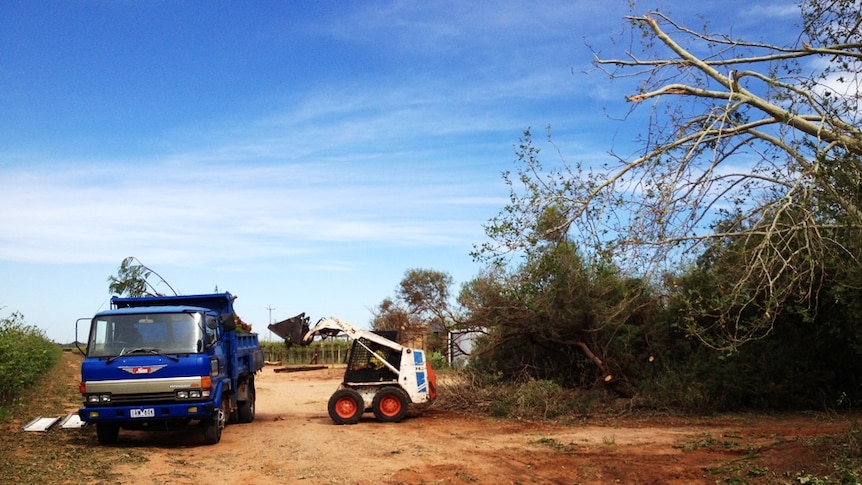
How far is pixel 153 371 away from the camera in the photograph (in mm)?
12828

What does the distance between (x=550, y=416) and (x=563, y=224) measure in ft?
25.8

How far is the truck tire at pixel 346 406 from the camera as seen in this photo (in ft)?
55.0

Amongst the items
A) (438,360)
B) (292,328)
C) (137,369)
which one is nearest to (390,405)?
(292,328)

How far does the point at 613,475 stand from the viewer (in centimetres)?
1023

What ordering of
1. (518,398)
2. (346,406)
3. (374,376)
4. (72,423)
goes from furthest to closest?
1. (518,398)
2. (374,376)
3. (346,406)
4. (72,423)

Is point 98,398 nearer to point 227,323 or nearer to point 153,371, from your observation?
point 153,371

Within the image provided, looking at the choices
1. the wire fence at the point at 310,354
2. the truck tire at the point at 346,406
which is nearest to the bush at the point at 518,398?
the truck tire at the point at 346,406

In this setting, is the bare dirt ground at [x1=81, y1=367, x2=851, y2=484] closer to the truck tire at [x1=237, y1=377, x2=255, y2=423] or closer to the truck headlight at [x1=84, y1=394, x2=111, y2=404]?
the truck tire at [x1=237, y1=377, x2=255, y2=423]

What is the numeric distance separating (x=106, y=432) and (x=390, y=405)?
593cm

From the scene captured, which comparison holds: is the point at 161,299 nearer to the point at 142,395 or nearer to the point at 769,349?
the point at 142,395

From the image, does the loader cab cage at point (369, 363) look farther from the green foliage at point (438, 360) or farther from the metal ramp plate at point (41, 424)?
the green foliage at point (438, 360)

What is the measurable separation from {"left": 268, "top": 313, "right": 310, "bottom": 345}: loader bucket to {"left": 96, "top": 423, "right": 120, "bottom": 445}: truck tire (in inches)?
186

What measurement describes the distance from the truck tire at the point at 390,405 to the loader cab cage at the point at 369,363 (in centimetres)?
38

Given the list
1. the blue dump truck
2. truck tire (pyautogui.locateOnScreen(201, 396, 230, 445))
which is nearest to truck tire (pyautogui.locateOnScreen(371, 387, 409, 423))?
the blue dump truck
